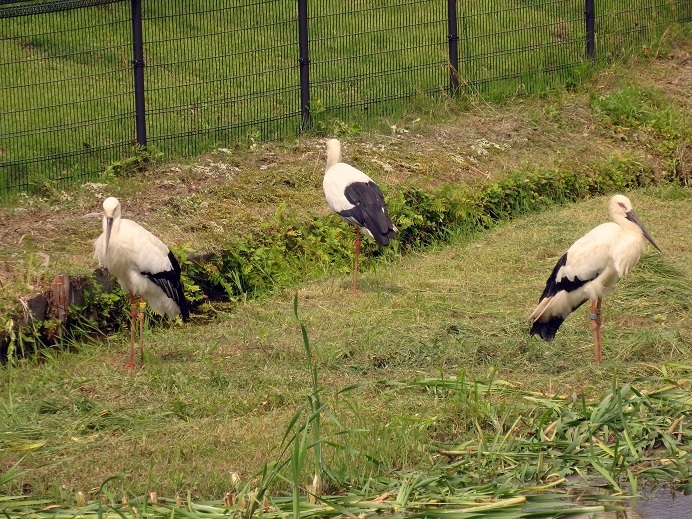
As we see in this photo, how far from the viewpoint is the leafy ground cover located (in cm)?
502

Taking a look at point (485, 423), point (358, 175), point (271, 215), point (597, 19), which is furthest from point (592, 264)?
point (597, 19)

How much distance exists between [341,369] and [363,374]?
0.14 m

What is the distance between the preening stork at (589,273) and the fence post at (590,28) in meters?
6.03

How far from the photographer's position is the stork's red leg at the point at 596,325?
6.61 metres

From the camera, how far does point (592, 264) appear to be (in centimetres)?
685

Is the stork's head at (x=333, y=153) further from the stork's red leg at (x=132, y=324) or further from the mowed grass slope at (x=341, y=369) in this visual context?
the stork's red leg at (x=132, y=324)

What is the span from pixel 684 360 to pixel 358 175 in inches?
121

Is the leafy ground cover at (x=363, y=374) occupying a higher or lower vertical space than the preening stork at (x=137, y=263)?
lower

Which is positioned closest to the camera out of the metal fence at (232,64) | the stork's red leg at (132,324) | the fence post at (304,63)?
the stork's red leg at (132,324)

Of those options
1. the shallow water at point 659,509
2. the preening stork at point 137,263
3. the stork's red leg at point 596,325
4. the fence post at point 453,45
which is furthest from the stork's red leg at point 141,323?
the fence post at point 453,45

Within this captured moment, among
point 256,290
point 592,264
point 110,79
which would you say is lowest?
point 256,290

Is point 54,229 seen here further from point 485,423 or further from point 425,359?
point 485,423

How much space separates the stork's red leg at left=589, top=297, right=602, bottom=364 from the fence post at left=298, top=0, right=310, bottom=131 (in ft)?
14.8

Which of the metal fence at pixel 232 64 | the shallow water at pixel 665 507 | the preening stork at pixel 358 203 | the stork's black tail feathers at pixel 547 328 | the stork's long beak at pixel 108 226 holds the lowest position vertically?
the shallow water at pixel 665 507
